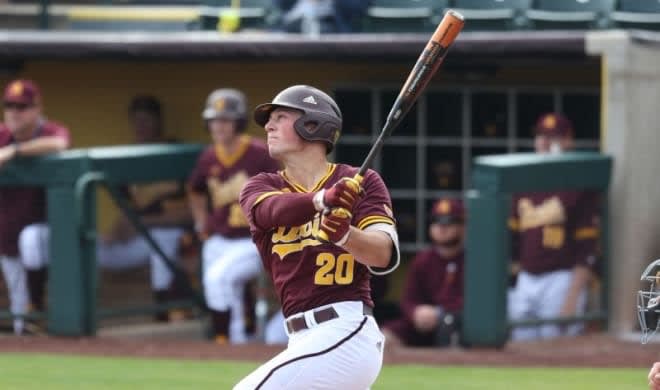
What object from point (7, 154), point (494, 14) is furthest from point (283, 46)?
point (7, 154)

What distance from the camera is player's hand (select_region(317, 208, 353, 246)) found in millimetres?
4211

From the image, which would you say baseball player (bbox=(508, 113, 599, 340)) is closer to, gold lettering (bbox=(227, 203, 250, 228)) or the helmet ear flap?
gold lettering (bbox=(227, 203, 250, 228))

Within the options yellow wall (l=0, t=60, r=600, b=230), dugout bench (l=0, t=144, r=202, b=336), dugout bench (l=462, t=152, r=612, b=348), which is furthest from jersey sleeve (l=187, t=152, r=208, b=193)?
dugout bench (l=462, t=152, r=612, b=348)

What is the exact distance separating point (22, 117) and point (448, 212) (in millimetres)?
2861

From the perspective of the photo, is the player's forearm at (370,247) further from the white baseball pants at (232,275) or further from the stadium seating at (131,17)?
the stadium seating at (131,17)

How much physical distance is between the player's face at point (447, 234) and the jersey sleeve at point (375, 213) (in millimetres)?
4647

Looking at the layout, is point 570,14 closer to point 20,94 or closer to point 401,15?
point 401,15

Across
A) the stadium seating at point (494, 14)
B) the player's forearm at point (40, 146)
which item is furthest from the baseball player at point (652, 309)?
the stadium seating at point (494, 14)

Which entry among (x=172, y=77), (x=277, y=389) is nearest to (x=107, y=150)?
(x=172, y=77)

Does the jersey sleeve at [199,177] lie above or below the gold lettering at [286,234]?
below

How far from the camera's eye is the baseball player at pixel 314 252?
175 inches

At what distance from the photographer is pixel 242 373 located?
25.9 feet

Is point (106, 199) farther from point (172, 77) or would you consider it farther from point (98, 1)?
point (98, 1)

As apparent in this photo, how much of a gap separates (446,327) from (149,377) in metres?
2.25
